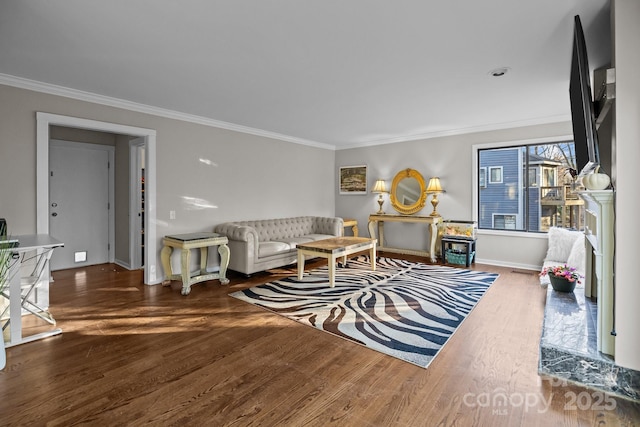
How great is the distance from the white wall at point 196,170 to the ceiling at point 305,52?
26cm

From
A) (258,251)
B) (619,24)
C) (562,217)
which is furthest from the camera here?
(562,217)

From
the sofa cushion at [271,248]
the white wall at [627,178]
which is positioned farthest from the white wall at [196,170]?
the white wall at [627,178]

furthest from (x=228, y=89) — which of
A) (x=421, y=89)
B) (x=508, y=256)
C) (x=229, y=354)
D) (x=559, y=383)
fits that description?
(x=508, y=256)

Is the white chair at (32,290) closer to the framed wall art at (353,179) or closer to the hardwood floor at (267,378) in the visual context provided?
the hardwood floor at (267,378)

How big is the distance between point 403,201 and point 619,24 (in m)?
4.82

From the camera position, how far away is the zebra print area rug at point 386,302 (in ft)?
8.85

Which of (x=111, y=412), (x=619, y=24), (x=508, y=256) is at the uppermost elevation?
(x=619, y=24)

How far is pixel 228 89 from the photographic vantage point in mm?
3686

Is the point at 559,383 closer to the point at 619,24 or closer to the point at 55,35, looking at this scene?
the point at 619,24

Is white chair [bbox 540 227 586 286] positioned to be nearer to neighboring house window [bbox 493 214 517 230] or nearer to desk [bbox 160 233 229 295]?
neighboring house window [bbox 493 214 517 230]

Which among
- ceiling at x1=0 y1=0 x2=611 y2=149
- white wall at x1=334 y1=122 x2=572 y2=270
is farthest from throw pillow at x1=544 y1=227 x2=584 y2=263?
ceiling at x1=0 y1=0 x2=611 y2=149

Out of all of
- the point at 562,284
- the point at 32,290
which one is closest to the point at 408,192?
the point at 562,284

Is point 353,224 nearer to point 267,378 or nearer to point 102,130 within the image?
point 102,130

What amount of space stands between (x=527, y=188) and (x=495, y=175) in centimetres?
56
